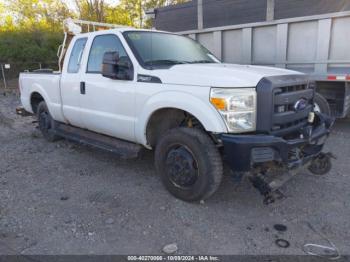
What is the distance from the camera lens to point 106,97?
4.29m

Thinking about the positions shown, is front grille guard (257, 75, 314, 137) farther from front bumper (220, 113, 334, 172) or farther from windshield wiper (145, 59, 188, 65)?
windshield wiper (145, 59, 188, 65)

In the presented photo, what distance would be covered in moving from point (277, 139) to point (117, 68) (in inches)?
84.5

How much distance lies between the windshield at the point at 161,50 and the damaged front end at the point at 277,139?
140 cm

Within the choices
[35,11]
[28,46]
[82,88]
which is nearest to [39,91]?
[82,88]

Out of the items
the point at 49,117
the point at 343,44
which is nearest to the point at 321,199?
the point at 343,44

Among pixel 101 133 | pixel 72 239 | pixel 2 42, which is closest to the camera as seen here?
pixel 72 239

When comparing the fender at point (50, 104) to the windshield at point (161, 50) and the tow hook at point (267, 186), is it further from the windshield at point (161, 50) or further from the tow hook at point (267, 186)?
Result: the tow hook at point (267, 186)

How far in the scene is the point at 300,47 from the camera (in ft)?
20.9

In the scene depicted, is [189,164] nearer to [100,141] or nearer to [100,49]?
[100,141]

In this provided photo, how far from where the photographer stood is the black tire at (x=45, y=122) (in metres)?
6.05

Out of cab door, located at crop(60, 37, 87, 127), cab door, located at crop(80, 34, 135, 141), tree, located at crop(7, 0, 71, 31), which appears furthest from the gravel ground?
tree, located at crop(7, 0, 71, 31)

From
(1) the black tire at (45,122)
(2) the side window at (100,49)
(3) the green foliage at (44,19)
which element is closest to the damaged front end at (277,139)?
(2) the side window at (100,49)

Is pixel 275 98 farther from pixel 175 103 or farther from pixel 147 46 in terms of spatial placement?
pixel 147 46

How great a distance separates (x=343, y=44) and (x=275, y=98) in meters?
3.70
